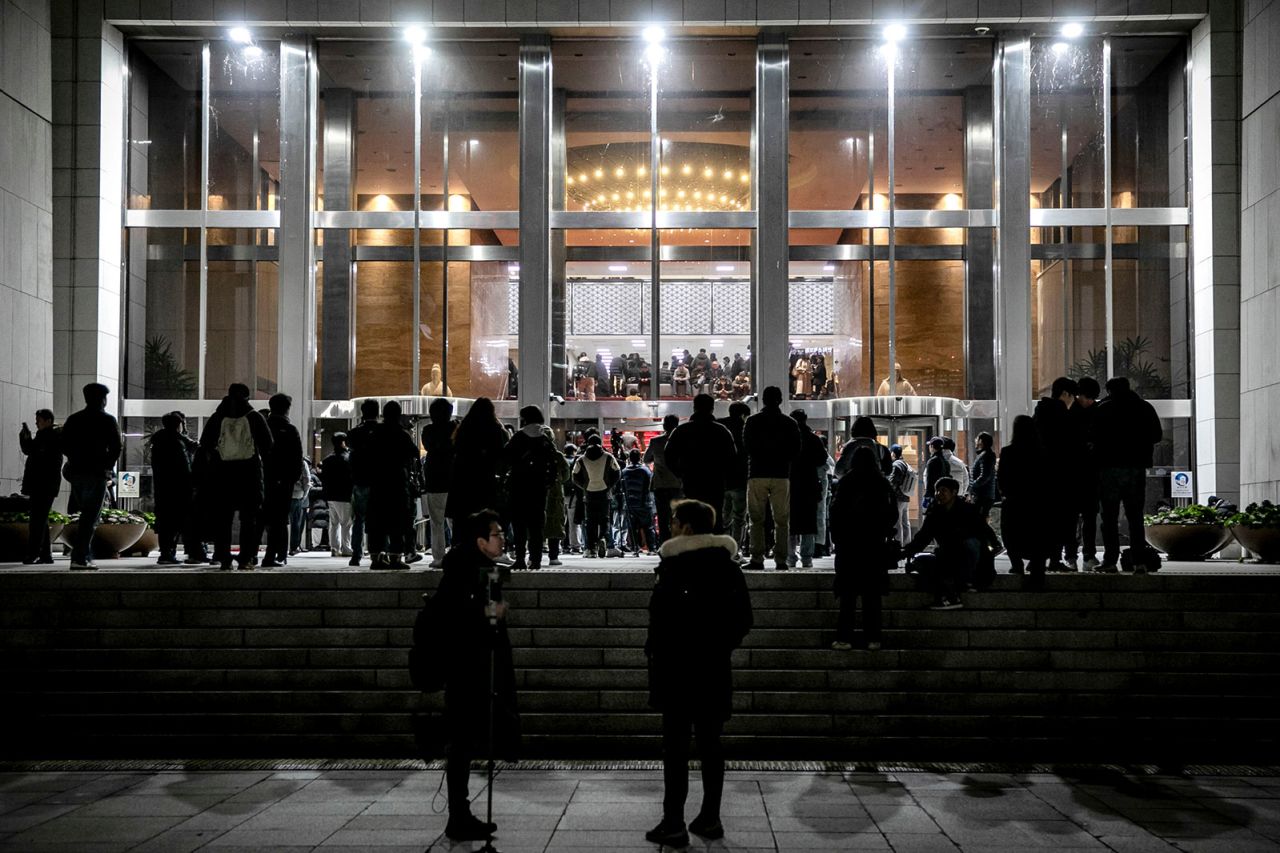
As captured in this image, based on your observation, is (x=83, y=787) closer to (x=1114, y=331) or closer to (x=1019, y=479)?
(x=1019, y=479)

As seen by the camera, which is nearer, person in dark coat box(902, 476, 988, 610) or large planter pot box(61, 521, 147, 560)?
person in dark coat box(902, 476, 988, 610)

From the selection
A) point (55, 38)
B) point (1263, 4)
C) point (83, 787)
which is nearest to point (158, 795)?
point (83, 787)

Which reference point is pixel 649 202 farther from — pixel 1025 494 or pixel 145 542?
pixel 1025 494

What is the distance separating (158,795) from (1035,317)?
57.5 ft

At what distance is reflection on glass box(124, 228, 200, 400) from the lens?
69.9ft

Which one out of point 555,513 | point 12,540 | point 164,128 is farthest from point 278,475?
point 164,128

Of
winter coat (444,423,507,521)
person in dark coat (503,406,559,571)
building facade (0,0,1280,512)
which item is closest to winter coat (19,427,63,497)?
winter coat (444,423,507,521)

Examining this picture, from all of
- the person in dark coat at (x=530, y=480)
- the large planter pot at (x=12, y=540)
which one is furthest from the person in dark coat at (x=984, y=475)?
the large planter pot at (x=12, y=540)

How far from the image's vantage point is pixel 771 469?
37.8ft

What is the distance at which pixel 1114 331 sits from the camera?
21.2m

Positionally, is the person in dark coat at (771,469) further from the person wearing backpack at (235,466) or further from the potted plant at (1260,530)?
the potted plant at (1260,530)

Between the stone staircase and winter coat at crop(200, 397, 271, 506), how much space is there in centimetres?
97

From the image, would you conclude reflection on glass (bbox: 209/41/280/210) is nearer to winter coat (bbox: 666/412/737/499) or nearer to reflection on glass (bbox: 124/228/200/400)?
reflection on glass (bbox: 124/228/200/400)

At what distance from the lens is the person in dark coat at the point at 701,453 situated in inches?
439
